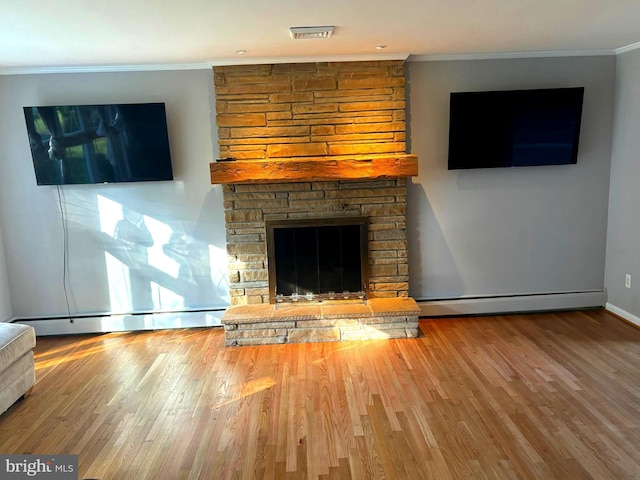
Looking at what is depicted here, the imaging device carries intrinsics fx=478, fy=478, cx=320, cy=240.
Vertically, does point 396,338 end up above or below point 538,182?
below

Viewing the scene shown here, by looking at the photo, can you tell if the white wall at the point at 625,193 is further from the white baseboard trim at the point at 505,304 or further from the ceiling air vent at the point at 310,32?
the ceiling air vent at the point at 310,32

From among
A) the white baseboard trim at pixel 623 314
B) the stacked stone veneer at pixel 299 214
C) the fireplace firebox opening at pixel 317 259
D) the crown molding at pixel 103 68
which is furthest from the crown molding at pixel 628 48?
the crown molding at pixel 103 68

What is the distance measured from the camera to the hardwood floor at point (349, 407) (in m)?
2.35

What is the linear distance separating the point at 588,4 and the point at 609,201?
2213 mm

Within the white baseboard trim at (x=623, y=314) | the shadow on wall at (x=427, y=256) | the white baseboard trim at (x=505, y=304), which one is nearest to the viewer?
the white baseboard trim at (x=623, y=314)

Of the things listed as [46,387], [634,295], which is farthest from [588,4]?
[46,387]

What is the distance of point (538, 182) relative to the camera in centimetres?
420

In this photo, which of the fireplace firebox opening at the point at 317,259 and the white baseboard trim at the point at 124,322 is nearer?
the fireplace firebox opening at the point at 317,259

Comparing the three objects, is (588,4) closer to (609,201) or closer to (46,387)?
(609,201)

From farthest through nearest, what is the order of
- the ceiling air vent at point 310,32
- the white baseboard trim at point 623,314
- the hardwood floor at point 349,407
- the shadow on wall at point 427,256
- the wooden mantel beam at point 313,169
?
the shadow on wall at point 427,256 → the white baseboard trim at point 623,314 → the wooden mantel beam at point 313,169 → the ceiling air vent at point 310,32 → the hardwood floor at point 349,407

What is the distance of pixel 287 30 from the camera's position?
2910mm

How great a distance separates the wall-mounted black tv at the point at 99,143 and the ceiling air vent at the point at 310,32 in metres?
1.45

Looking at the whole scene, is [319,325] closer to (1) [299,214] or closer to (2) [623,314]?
(1) [299,214]

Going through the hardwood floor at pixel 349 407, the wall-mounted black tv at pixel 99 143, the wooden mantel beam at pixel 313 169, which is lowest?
the hardwood floor at pixel 349 407
